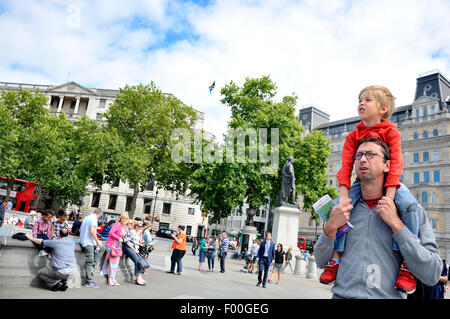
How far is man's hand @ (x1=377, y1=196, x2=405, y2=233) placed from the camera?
183 cm

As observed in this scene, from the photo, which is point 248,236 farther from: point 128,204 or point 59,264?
point 128,204

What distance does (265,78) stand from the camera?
104 feet

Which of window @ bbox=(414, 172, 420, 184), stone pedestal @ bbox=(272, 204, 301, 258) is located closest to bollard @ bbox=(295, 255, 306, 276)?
stone pedestal @ bbox=(272, 204, 301, 258)

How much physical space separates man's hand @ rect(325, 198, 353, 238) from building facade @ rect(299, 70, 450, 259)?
45419 mm

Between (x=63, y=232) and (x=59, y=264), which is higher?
(x=63, y=232)

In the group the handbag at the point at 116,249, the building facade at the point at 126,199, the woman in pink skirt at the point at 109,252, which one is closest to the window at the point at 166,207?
the building facade at the point at 126,199

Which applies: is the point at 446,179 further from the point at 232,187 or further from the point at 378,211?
the point at 378,211

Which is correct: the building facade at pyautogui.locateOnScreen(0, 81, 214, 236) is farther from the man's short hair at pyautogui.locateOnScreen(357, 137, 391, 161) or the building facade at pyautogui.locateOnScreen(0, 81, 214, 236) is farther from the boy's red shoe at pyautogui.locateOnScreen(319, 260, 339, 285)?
the man's short hair at pyautogui.locateOnScreen(357, 137, 391, 161)

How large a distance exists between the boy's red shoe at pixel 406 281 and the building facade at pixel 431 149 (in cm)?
4540

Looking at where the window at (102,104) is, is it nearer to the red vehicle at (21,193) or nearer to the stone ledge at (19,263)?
the red vehicle at (21,193)

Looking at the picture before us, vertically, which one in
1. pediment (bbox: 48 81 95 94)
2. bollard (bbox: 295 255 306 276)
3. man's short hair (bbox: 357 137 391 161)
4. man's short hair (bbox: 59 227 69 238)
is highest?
pediment (bbox: 48 81 95 94)

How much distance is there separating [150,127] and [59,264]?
2758cm

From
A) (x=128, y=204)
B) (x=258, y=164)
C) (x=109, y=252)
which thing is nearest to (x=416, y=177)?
(x=258, y=164)

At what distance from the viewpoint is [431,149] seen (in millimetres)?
46125
